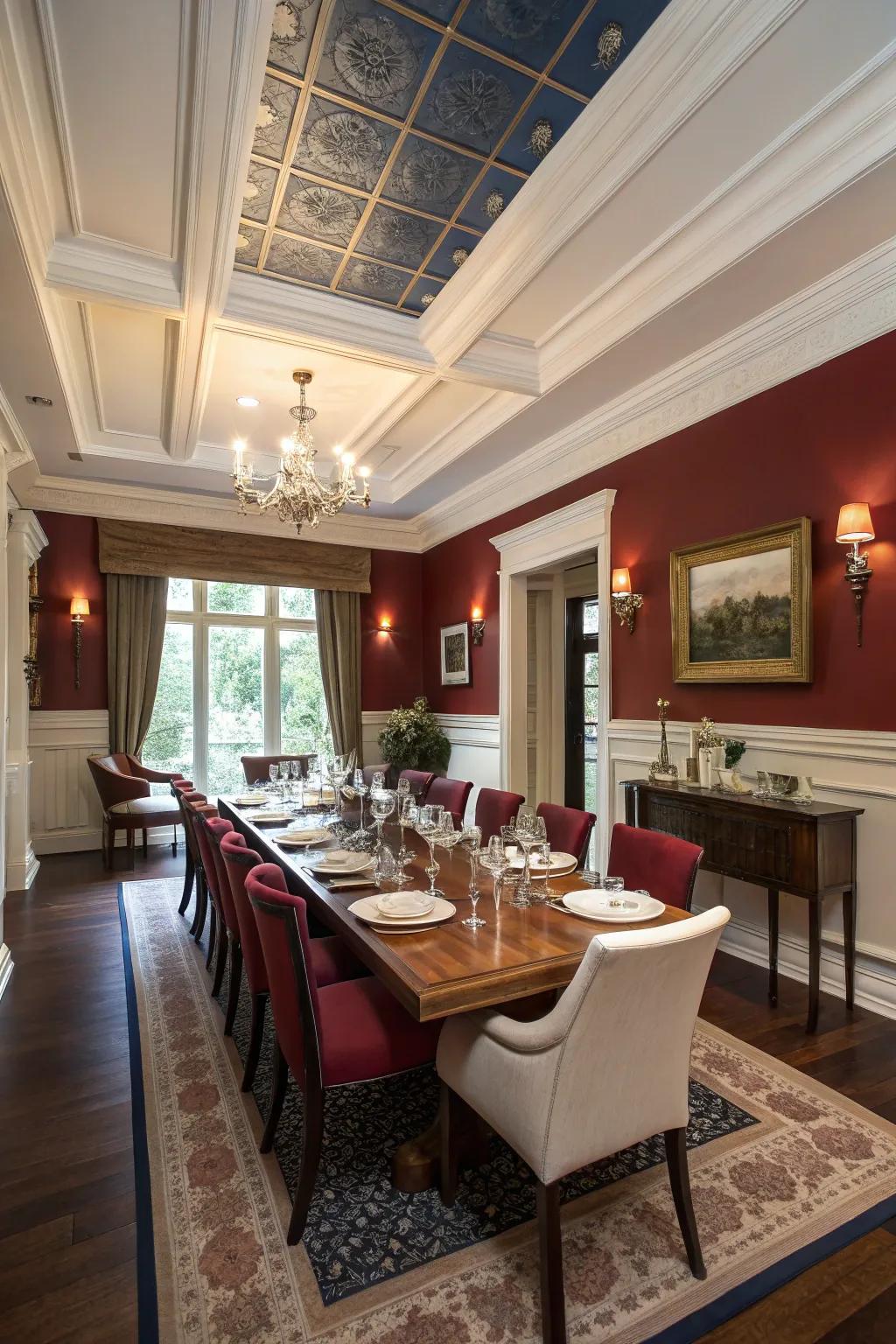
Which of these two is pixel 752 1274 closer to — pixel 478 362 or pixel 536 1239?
pixel 536 1239

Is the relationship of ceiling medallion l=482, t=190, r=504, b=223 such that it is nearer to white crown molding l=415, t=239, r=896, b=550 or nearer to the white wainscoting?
white crown molding l=415, t=239, r=896, b=550

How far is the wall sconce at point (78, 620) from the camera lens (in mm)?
5930

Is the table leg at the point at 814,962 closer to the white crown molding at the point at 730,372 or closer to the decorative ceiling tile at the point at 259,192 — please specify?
the white crown molding at the point at 730,372

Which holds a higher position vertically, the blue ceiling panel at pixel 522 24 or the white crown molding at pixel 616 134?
the blue ceiling panel at pixel 522 24

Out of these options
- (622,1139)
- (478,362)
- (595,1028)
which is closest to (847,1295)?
(622,1139)

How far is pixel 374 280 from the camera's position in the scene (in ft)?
11.7

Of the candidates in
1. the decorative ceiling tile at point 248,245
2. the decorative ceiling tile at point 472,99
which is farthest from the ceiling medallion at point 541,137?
the decorative ceiling tile at point 248,245

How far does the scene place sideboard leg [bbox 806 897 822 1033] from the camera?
9.07 feet

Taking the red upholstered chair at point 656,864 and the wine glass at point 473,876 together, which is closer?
the wine glass at point 473,876

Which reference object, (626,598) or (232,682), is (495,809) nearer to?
(626,598)

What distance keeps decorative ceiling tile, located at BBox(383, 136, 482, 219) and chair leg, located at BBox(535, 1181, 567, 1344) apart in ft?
11.2

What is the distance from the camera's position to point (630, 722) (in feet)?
14.3

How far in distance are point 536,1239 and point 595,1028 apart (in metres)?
0.76

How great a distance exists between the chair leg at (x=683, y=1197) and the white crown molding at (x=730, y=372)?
314 centimetres
